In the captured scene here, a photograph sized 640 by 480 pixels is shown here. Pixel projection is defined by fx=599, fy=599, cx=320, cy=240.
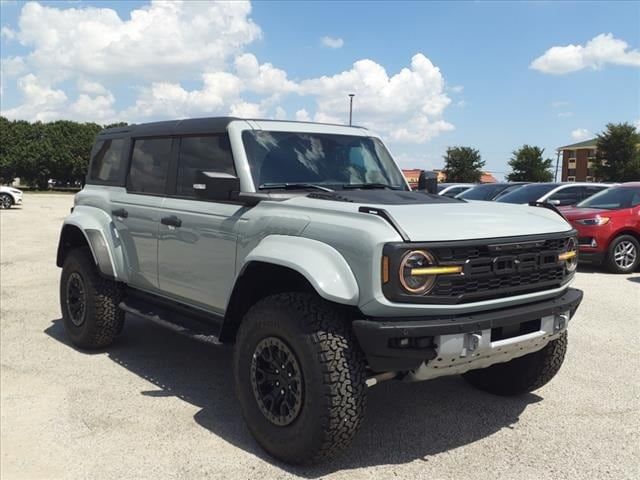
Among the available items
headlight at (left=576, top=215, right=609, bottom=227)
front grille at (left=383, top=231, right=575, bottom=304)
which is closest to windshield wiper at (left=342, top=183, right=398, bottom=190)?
front grille at (left=383, top=231, right=575, bottom=304)

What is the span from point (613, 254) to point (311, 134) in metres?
7.60

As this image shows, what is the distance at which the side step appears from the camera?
426cm

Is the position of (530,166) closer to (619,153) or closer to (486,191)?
(619,153)

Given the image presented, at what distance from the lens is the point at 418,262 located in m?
3.10

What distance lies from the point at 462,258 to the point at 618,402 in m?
2.19

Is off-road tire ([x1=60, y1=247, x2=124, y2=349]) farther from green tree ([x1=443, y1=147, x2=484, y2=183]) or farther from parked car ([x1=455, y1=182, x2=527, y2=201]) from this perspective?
green tree ([x1=443, y1=147, x2=484, y2=183])

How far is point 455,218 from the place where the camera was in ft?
11.2

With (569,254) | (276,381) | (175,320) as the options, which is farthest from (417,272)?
(175,320)

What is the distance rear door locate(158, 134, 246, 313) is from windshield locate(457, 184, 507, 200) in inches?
448

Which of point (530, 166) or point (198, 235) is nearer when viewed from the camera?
point (198, 235)

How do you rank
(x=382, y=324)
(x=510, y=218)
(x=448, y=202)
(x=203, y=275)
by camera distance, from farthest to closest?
(x=203, y=275) → (x=448, y=202) → (x=510, y=218) → (x=382, y=324)

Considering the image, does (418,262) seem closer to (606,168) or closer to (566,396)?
(566,396)

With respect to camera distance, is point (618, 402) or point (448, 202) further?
point (618, 402)

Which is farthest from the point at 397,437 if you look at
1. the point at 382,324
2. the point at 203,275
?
the point at 203,275
